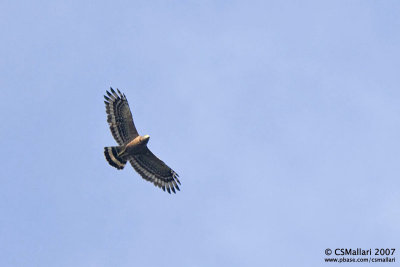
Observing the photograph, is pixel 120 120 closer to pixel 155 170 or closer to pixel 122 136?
pixel 122 136

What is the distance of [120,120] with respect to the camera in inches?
1953

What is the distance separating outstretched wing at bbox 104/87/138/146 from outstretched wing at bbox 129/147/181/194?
1530mm

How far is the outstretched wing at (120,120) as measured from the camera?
49500mm

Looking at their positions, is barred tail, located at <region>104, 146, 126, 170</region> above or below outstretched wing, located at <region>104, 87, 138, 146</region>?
below

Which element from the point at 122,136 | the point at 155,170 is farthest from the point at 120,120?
the point at 155,170

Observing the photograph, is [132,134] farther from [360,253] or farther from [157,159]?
[360,253]

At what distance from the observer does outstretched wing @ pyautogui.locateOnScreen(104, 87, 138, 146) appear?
4950cm

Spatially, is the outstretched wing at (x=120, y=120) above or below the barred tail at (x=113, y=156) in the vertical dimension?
above

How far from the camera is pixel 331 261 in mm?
45906

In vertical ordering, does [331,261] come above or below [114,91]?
below

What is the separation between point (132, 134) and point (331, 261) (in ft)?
48.6

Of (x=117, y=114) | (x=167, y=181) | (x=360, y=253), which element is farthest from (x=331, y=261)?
(x=117, y=114)

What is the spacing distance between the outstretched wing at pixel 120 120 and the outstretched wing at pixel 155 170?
1.53 metres

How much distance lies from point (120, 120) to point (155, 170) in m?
4.34
